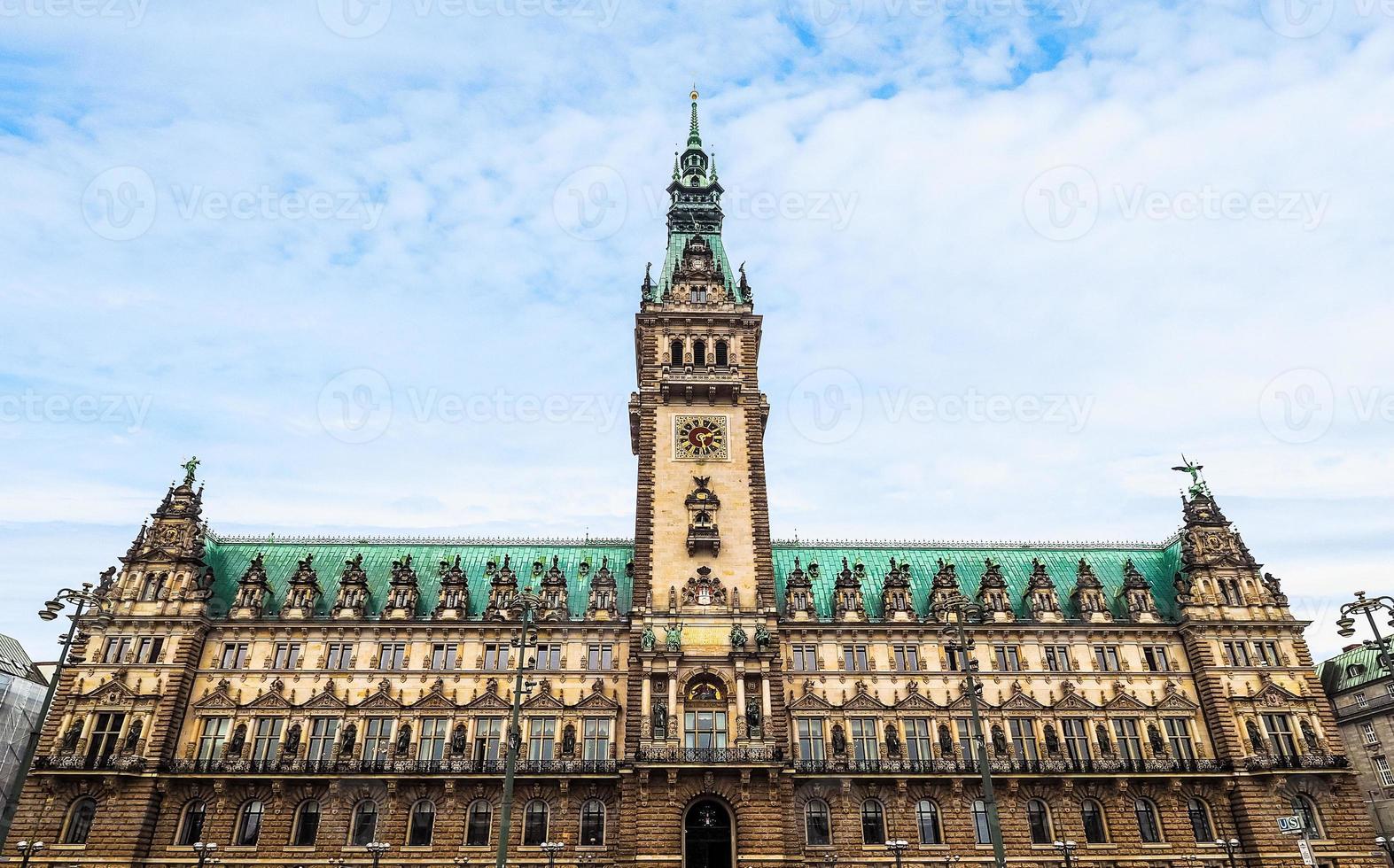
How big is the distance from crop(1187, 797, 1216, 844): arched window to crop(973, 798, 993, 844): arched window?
12.9 meters

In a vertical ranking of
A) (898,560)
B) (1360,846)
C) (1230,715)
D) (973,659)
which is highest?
(898,560)

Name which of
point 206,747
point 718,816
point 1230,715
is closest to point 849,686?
point 718,816

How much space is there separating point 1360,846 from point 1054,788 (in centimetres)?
1796

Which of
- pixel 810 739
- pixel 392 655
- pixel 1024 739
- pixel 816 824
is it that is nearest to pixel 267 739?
pixel 392 655

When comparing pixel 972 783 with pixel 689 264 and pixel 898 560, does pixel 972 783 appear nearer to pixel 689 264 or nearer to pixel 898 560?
pixel 898 560

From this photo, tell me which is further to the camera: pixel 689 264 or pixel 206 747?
pixel 689 264

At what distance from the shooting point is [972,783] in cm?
5475

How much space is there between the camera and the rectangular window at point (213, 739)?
179ft

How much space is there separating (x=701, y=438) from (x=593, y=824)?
27013 millimetres

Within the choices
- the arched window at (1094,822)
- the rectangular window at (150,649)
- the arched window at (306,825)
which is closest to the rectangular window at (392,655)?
the arched window at (306,825)

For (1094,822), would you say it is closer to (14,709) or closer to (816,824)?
(816,824)

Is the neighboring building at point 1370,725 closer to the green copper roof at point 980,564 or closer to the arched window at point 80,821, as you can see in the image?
the green copper roof at point 980,564

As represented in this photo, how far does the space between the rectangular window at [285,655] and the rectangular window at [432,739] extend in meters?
9.86

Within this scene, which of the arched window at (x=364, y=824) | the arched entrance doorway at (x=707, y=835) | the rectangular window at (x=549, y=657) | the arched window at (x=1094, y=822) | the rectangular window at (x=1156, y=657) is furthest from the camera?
the rectangular window at (x=1156, y=657)
